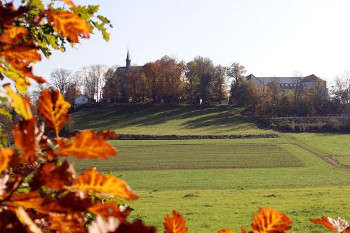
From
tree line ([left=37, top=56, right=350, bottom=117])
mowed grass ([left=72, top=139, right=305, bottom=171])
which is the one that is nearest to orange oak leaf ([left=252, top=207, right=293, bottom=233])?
mowed grass ([left=72, top=139, right=305, bottom=171])

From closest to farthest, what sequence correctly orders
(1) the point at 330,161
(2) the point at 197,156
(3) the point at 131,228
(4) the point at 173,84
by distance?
(3) the point at 131,228 → (1) the point at 330,161 → (2) the point at 197,156 → (4) the point at 173,84

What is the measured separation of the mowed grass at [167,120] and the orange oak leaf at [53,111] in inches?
2062

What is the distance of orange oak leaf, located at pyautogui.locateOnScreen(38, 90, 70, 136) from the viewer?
78 centimetres

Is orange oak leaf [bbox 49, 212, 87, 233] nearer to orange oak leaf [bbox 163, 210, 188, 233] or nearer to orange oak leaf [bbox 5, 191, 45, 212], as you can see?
orange oak leaf [bbox 5, 191, 45, 212]

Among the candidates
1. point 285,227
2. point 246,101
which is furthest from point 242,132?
point 285,227

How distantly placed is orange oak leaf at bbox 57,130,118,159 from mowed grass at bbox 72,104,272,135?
172 feet

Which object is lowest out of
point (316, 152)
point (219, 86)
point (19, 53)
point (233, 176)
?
point (233, 176)

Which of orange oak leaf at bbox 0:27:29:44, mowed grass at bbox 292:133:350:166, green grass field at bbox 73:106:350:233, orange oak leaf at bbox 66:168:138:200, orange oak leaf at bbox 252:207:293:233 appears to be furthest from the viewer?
mowed grass at bbox 292:133:350:166

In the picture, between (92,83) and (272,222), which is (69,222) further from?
(92,83)

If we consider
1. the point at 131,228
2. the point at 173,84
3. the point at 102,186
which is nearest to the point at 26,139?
the point at 102,186

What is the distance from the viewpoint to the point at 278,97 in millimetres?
69250

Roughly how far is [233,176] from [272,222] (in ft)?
92.2

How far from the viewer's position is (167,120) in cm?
6669

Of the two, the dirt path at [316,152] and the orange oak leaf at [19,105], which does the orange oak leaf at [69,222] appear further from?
the dirt path at [316,152]
